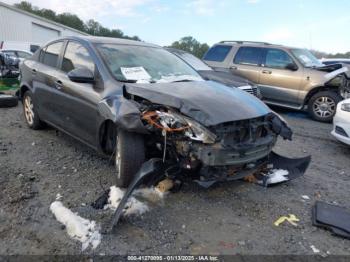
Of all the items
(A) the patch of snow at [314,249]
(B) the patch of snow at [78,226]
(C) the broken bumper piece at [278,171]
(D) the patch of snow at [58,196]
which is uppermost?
(C) the broken bumper piece at [278,171]

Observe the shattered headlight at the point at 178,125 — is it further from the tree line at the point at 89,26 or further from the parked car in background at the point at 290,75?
the tree line at the point at 89,26

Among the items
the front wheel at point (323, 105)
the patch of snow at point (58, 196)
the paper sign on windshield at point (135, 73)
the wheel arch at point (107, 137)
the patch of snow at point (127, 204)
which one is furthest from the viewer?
the front wheel at point (323, 105)


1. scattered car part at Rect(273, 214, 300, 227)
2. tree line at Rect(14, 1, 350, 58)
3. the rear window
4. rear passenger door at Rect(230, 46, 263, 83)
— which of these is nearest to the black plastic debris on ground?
scattered car part at Rect(273, 214, 300, 227)

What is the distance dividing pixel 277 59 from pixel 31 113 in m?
6.29

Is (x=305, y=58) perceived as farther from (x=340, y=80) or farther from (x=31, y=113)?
(x=31, y=113)

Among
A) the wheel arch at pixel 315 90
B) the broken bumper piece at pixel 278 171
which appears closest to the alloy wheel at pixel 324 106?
the wheel arch at pixel 315 90

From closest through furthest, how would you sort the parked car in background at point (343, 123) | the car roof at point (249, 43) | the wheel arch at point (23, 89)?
the parked car in background at point (343, 123), the wheel arch at point (23, 89), the car roof at point (249, 43)

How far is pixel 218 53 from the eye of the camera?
10.0 m

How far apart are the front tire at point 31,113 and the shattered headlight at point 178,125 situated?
3.08 m

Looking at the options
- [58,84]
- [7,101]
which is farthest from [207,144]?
[7,101]

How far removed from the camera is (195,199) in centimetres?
362

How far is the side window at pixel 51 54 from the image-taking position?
5008 mm

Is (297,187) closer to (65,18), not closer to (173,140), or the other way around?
(173,140)

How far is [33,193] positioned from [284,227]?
260 centimetres
